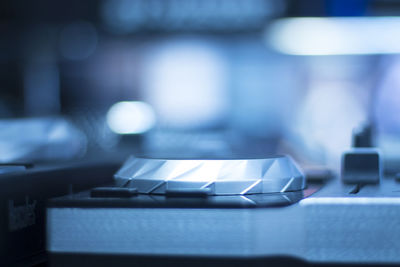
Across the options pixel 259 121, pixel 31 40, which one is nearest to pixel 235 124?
pixel 259 121

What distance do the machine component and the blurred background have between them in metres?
1.88

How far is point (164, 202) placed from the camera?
39cm

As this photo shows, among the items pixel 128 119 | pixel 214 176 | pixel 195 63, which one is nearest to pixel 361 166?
pixel 214 176

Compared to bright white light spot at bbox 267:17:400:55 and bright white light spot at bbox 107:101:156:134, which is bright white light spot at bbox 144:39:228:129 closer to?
bright white light spot at bbox 267:17:400:55

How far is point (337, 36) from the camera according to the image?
3012mm

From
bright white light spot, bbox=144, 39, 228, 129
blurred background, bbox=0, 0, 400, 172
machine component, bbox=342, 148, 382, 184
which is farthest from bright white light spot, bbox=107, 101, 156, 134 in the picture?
machine component, bbox=342, 148, 382, 184

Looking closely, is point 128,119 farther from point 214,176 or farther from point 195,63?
point 214,176

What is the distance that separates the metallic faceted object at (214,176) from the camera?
0.42 m

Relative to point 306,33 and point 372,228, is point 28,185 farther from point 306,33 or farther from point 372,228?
point 306,33

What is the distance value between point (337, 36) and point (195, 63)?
114 cm

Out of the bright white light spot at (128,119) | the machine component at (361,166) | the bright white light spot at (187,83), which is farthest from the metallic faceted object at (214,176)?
the bright white light spot at (187,83)

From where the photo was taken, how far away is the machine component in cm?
56

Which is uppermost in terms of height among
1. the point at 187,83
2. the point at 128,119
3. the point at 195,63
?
the point at 195,63

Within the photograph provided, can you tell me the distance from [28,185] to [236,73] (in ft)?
10.8
